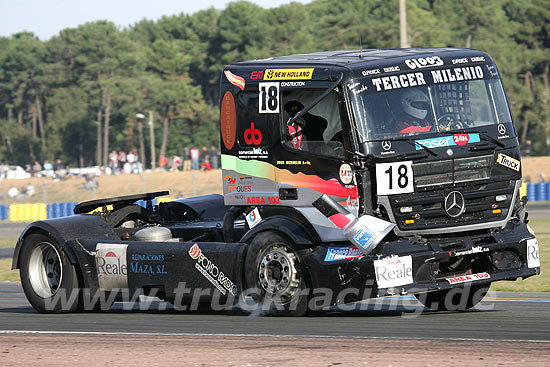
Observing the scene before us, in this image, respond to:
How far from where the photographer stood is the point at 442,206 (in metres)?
9.76

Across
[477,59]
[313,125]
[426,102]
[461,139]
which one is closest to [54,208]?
[313,125]

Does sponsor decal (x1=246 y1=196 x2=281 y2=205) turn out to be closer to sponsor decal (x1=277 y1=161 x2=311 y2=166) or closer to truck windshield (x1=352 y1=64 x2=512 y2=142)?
sponsor decal (x1=277 y1=161 x2=311 y2=166)

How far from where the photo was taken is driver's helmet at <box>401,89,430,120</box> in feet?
32.4

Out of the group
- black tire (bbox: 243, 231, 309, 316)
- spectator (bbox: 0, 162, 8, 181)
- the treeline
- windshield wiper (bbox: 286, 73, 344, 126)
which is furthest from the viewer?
the treeline

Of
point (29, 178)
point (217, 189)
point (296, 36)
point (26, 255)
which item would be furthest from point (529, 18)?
point (26, 255)

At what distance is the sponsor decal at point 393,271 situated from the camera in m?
9.47

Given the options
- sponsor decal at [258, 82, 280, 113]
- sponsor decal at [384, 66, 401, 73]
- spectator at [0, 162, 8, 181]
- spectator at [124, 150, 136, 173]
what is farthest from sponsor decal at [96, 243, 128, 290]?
spectator at [0, 162, 8, 181]

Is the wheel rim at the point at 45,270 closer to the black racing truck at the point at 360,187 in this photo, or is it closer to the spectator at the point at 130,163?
the black racing truck at the point at 360,187

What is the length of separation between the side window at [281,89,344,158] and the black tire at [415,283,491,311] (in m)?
2.24

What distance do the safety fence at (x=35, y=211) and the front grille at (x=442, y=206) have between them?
28.9 m

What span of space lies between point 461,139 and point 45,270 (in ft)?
16.9

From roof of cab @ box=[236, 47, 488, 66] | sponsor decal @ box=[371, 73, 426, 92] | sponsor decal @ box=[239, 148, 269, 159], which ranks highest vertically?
roof of cab @ box=[236, 47, 488, 66]

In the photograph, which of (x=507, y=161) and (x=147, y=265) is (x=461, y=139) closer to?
(x=507, y=161)

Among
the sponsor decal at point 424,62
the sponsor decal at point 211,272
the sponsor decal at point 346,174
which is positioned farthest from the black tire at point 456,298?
the sponsor decal at point 424,62
